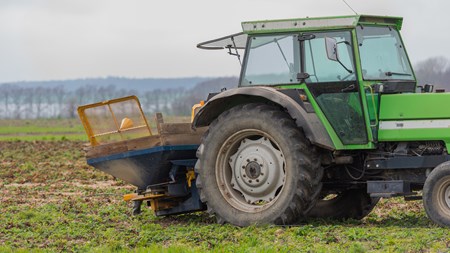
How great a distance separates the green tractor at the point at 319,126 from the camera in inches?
393

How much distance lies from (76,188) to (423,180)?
774 centimetres

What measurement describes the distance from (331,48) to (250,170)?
1830 millimetres

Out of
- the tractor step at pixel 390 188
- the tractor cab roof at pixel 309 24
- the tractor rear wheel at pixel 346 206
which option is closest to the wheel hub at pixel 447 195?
the tractor step at pixel 390 188

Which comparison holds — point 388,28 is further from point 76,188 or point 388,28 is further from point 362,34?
point 76,188

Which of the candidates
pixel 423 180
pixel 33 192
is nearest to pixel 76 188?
pixel 33 192

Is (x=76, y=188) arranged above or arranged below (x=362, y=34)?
below

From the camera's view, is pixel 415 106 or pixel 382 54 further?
pixel 382 54

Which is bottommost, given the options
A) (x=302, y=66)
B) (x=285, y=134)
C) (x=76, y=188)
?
(x=76, y=188)

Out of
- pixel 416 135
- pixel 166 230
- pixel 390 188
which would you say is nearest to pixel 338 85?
pixel 416 135

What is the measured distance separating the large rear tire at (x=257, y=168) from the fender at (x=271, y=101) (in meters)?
0.16

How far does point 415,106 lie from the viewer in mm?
10047

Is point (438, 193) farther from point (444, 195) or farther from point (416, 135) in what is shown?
point (416, 135)

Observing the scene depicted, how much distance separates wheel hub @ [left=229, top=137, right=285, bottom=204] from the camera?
1036 cm

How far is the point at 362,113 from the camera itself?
9.99m
